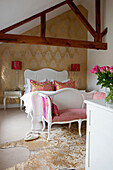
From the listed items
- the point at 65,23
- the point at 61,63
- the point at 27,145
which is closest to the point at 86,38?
the point at 65,23

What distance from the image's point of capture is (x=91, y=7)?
610cm

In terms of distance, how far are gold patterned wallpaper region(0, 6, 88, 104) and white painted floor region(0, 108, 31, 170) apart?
5.95 feet

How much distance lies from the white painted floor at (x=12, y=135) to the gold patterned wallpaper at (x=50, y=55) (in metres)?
1.81

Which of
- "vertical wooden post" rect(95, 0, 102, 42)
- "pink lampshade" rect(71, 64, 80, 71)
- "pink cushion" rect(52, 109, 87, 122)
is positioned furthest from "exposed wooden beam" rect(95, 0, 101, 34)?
"pink cushion" rect(52, 109, 87, 122)

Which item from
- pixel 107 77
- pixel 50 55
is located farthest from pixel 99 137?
pixel 50 55

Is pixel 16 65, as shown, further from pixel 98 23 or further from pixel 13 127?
pixel 98 23

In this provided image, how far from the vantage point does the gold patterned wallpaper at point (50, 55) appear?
5.61 metres

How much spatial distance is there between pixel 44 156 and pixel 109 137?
1243 millimetres

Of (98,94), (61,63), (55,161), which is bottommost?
(55,161)

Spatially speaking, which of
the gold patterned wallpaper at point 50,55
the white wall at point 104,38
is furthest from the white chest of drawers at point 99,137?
the gold patterned wallpaper at point 50,55

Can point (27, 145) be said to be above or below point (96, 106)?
below

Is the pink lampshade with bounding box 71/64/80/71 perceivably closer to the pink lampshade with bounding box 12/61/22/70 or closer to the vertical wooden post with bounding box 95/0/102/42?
the vertical wooden post with bounding box 95/0/102/42

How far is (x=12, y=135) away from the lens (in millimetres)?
3045

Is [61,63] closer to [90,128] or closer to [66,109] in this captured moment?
[66,109]
